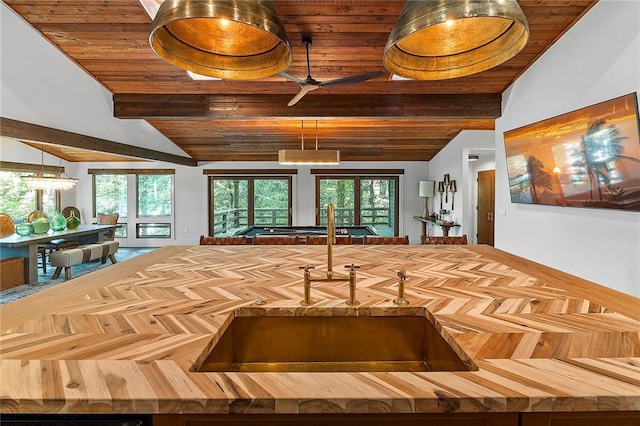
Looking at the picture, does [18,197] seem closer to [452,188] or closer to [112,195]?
[112,195]

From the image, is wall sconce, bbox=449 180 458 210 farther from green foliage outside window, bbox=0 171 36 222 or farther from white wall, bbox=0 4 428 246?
green foliage outside window, bbox=0 171 36 222

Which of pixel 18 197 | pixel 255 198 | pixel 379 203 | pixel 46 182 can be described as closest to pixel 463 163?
pixel 379 203

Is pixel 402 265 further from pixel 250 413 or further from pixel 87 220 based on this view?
pixel 87 220

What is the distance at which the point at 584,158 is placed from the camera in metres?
2.92

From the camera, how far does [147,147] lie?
6141 millimetres

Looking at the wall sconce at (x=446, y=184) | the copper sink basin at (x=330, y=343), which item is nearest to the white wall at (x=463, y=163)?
the wall sconce at (x=446, y=184)

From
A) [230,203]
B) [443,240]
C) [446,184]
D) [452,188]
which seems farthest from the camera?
[230,203]

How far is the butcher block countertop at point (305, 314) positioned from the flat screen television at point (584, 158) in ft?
4.65

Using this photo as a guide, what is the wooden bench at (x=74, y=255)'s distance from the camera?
5.04 m

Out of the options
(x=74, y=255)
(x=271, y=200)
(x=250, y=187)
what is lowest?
(x=74, y=255)

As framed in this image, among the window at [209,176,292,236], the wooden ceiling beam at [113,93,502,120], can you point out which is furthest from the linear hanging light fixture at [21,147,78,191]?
the window at [209,176,292,236]

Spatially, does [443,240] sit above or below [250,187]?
below

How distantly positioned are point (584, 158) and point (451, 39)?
243 centimetres

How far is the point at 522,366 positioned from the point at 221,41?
1.47 meters
